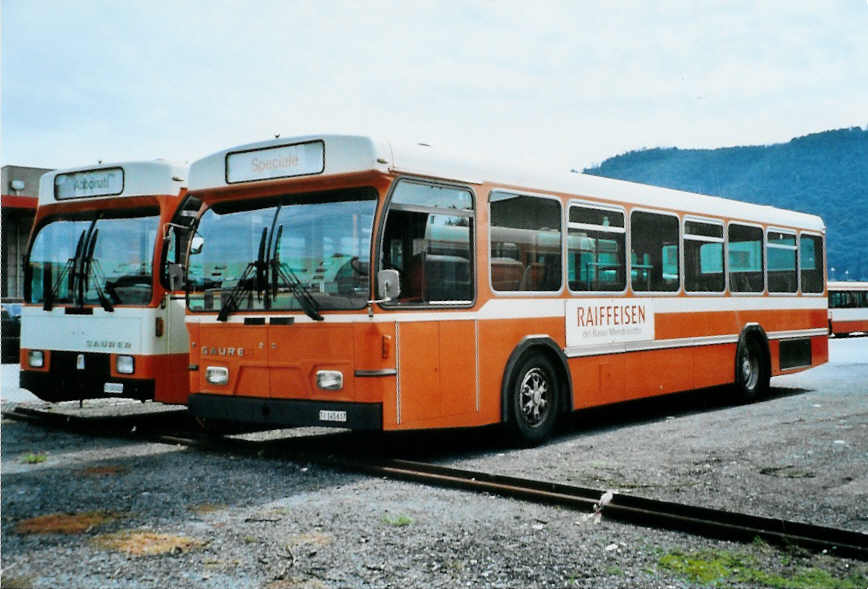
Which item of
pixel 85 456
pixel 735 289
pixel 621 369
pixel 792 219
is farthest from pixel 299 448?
pixel 792 219

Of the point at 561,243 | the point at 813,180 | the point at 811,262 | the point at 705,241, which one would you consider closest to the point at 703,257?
the point at 705,241

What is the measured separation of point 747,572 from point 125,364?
7.37 metres

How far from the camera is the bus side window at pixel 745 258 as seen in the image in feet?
44.0

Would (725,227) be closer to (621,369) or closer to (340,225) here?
(621,369)

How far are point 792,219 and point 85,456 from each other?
37.9ft

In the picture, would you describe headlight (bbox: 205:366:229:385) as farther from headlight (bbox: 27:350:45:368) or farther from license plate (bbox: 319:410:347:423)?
headlight (bbox: 27:350:45:368)

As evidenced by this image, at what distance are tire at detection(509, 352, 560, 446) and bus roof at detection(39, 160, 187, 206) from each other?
14.4ft

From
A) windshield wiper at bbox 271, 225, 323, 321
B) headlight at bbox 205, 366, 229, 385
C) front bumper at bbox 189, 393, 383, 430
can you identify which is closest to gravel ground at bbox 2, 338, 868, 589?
front bumper at bbox 189, 393, 383, 430

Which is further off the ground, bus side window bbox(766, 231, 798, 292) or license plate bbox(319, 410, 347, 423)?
bus side window bbox(766, 231, 798, 292)

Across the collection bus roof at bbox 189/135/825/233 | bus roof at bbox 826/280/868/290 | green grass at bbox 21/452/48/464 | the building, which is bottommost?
green grass at bbox 21/452/48/464

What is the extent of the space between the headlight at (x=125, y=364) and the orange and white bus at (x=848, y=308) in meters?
40.8

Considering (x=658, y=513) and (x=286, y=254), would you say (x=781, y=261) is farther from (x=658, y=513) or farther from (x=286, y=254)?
(x=658, y=513)

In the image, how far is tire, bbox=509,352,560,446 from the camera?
9.23 meters

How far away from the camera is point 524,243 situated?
31.0 ft
